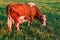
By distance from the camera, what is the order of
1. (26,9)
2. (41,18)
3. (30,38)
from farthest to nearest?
(41,18) < (26,9) < (30,38)

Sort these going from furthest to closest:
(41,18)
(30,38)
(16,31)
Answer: (41,18) < (16,31) < (30,38)

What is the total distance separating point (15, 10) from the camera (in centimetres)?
906

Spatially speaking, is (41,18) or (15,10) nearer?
(15,10)

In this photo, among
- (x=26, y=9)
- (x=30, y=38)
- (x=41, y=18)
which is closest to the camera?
(x=30, y=38)

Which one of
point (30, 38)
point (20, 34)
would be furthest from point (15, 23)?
point (30, 38)

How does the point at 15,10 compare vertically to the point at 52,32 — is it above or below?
above

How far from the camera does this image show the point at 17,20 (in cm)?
904

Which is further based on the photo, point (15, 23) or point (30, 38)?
point (15, 23)

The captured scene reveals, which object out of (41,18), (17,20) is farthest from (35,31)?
(41,18)

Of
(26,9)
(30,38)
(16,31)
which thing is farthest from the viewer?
(26,9)

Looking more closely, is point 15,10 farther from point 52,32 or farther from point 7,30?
point 52,32

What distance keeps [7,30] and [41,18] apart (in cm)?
246

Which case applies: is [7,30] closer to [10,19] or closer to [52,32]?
[10,19]

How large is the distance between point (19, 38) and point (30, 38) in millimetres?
411
